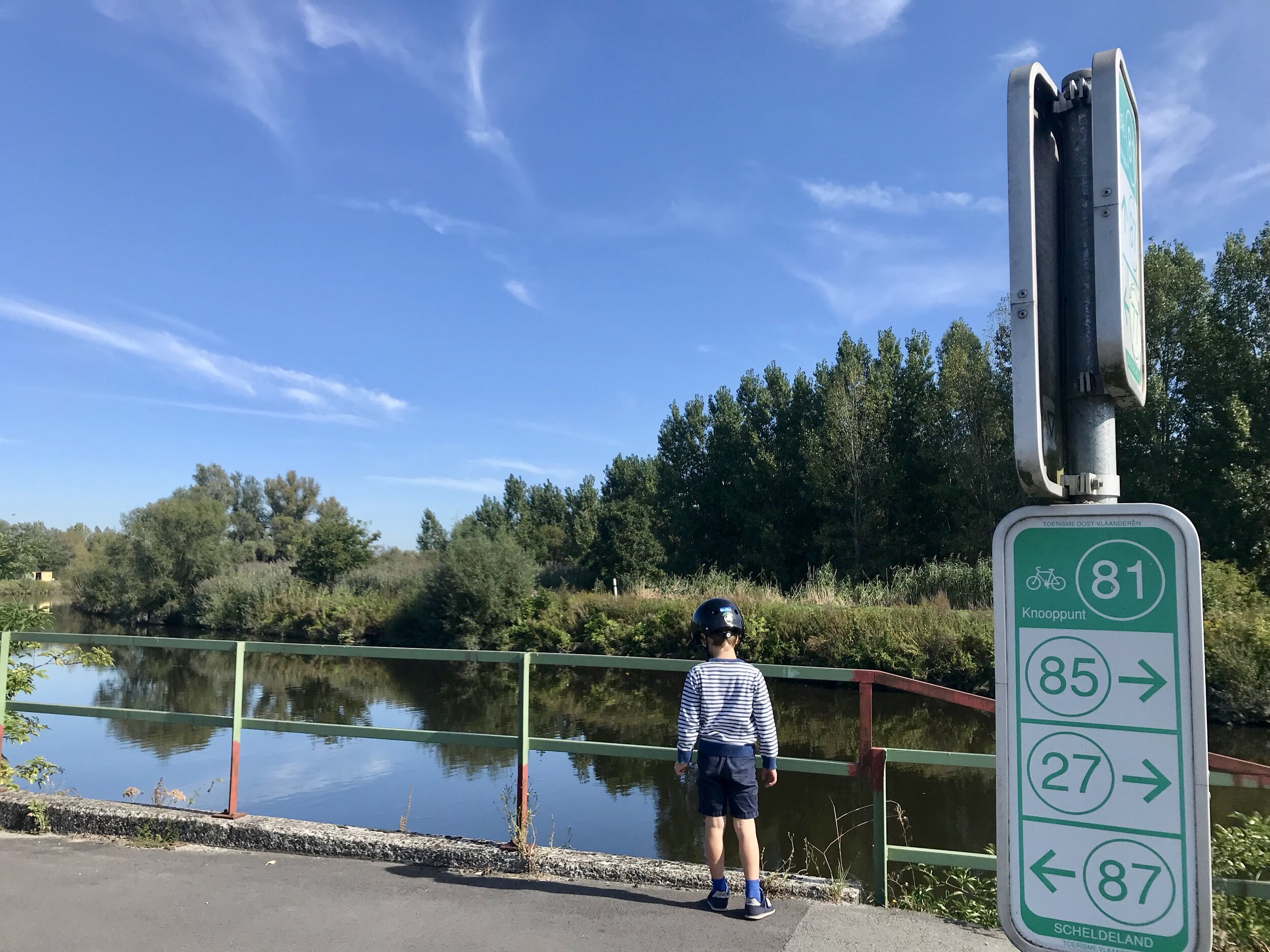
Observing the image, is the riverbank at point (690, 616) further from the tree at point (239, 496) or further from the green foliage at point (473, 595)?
the tree at point (239, 496)

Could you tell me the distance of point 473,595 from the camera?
30.9 metres

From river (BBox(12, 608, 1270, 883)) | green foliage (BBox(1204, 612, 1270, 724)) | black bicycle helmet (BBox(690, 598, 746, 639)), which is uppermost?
black bicycle helmet (BBox(690, 598, 746, 639))

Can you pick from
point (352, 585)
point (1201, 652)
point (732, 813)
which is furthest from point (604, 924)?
point (352, 585)

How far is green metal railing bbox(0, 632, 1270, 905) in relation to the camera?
12.5 feet

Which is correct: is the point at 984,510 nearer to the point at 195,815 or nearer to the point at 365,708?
the point at 365,708

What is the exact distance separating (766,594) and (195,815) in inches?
768

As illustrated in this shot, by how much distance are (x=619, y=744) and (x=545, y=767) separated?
6.93 m

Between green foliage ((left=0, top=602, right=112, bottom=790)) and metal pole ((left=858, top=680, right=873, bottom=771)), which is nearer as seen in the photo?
metal pole ((left=858, top=680, right=873, bottom=771))

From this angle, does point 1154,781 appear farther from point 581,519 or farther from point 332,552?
point 581,519

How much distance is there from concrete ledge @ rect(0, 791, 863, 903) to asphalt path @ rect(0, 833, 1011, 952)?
0.25ft

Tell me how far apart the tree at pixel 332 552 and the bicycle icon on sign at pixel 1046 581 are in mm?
41898

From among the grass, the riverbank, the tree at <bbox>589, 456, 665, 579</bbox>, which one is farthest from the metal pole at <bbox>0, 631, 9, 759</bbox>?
the tree at <bbox>589, 456, 665, 579</bbox>

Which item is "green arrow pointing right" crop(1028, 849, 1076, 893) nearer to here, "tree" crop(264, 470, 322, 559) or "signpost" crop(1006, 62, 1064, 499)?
"signpost" crop(1006, 62, 1064, 499)

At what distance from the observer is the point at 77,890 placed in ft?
14.1
